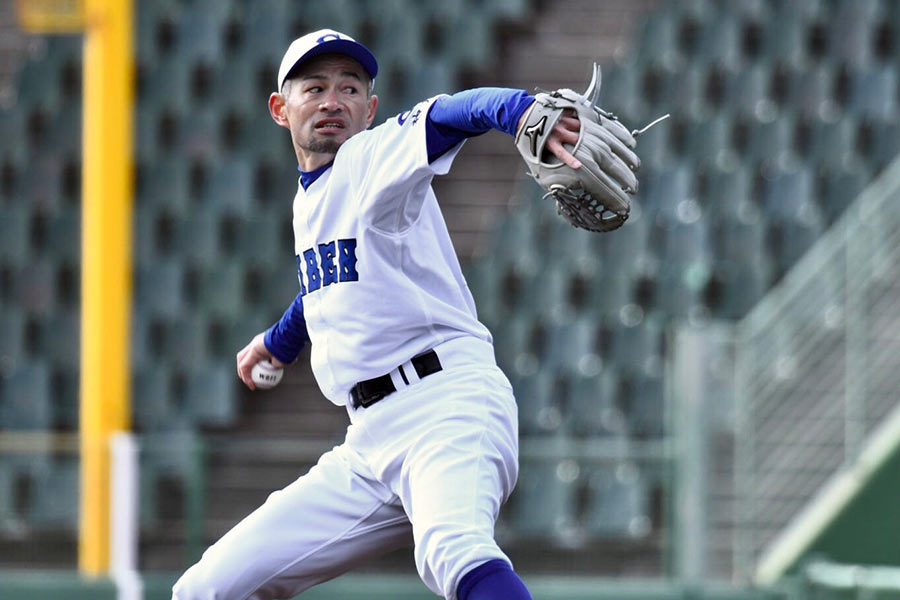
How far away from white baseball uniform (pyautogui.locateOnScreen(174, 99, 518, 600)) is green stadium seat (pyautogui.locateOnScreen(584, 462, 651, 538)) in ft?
13.9

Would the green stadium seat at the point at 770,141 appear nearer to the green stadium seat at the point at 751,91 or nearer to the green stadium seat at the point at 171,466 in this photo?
the green stadium seat at the point at 751,91

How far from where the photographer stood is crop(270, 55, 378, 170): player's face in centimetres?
361

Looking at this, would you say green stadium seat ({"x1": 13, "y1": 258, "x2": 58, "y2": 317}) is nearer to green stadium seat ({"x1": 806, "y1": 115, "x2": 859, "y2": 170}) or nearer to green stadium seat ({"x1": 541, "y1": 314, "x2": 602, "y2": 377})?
green stadium seat ({"x1": 541, "y1": 314, "x2": 602, "y2": 377})

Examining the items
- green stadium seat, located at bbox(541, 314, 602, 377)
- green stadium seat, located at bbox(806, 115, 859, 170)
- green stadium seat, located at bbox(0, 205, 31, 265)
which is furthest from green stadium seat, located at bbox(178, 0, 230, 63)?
green stadium seat, located at bbox(806, 115, 859, 170)

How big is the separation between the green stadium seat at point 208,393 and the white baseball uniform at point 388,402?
5597mm

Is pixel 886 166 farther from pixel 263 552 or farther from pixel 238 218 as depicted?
pixel 263 552

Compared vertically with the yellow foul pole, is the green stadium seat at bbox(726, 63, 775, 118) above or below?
above

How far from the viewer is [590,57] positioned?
10859 mm

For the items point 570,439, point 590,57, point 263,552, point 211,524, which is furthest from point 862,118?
point 263,552

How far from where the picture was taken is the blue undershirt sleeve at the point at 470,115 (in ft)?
10.1

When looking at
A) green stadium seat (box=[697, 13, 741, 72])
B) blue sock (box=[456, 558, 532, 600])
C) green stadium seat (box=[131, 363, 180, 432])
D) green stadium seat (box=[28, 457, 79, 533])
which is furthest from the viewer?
green stadium seat (box=[697, 13, 741, 72])

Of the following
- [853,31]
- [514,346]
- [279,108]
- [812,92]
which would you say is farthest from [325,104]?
[853,31]

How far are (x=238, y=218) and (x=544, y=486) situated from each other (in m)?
2.93

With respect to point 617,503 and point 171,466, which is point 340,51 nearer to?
point 171,466
